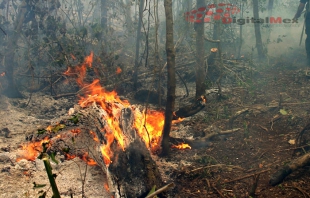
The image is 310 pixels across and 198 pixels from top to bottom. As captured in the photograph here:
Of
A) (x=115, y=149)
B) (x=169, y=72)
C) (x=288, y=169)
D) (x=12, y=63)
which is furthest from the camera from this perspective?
(x=12, y=63)

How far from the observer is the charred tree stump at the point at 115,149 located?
4074 millimetres

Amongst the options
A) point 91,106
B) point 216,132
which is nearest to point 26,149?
point 91,106

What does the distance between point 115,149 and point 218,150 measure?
2.46 meters

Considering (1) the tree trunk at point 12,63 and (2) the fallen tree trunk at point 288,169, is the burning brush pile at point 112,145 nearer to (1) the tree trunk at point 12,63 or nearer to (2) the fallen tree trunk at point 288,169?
(2) the fallen tree trunk at point 288,169

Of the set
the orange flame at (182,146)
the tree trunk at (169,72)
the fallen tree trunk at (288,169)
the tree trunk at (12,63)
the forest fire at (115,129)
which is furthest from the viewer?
the tree trunk at (12,63)

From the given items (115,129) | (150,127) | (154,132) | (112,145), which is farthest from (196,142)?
(112,145)

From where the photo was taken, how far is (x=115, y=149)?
4.39m

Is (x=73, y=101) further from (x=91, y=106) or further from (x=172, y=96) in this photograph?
(x=172, y=96)

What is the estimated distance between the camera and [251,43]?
1805 centimetres

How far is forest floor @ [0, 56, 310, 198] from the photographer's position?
4.18m

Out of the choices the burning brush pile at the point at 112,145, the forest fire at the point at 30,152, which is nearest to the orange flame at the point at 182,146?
the burning brush pile at the point at 112,145

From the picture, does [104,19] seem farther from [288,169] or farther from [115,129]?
[288,169]

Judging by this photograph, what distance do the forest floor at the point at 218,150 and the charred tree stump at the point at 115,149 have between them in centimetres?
32

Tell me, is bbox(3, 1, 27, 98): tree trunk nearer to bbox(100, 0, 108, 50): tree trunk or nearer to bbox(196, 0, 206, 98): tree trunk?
bbox(100, 0, 108, 50): tree trunk
